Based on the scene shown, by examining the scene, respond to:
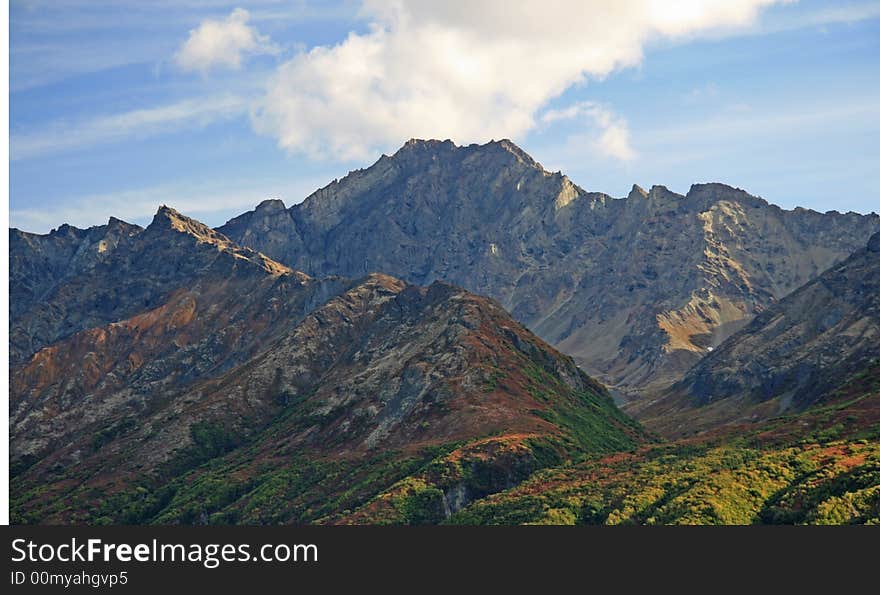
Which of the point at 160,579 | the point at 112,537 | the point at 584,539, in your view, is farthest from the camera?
the point at 584,539

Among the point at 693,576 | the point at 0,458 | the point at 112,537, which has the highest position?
the point at 0,458

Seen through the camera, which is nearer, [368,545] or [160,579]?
[160,579]

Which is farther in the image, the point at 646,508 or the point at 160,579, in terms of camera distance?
the point at 646,508

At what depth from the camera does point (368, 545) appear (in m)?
105

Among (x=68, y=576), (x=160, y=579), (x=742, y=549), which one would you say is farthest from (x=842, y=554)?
(x=68, y=576)

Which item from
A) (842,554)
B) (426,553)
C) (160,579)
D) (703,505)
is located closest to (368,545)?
(426,553)

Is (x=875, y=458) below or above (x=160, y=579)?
above

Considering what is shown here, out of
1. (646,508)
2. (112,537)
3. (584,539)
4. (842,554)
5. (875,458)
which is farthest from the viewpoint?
(646,508)

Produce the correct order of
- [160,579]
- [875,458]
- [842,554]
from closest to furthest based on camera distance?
[160,579]
[842,554]
[875,458]

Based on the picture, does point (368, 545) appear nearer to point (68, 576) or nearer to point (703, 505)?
point (68, 576)

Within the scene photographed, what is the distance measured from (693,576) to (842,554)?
16330mm

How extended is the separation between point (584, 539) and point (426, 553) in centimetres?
2019

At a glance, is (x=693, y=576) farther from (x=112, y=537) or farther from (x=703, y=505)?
(x=703, y=505)

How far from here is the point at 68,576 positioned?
97.6 meters
